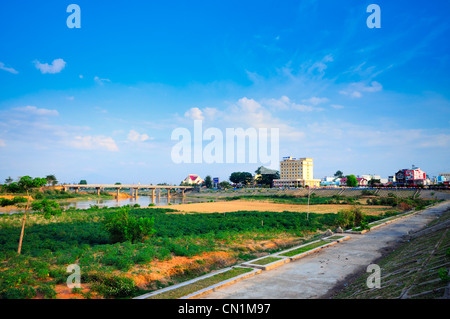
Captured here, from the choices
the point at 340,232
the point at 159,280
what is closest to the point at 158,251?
the point at 159,280

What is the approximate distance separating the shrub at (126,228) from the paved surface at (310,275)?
10437 mm

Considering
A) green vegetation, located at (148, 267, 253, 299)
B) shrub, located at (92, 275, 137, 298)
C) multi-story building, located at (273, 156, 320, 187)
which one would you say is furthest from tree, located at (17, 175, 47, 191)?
multi-story building, located at (273, 156, 320, 187)

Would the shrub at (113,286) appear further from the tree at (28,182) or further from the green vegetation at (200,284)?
the tree at (28,182)

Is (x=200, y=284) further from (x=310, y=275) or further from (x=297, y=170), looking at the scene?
(x=297, y=170)

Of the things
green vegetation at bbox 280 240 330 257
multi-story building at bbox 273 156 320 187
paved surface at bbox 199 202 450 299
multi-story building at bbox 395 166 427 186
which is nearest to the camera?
paved surface at bbox 199 202 450 299

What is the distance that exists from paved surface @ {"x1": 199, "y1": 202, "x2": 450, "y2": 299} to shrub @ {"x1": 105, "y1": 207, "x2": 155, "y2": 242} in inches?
411

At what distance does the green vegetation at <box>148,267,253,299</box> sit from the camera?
10.1 m

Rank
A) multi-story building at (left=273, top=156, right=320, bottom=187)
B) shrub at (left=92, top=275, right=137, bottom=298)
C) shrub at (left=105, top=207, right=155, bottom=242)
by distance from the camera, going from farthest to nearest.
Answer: multi-story building at (left=273, top=156, right=320, bottom=187), shrub at (left=105, top=207, right=155, bottom=242), shrub at (left=92, top=275, right=137, bottom=298)

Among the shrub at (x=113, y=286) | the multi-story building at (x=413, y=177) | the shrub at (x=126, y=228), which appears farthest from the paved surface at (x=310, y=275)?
the multi-story building at (x=413, y=177)

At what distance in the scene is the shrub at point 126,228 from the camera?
65.8ft

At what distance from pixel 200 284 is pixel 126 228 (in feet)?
34.3

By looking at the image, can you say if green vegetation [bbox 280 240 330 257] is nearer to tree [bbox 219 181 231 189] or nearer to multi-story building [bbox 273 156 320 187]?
tree [bbox 219 181 231 189]
